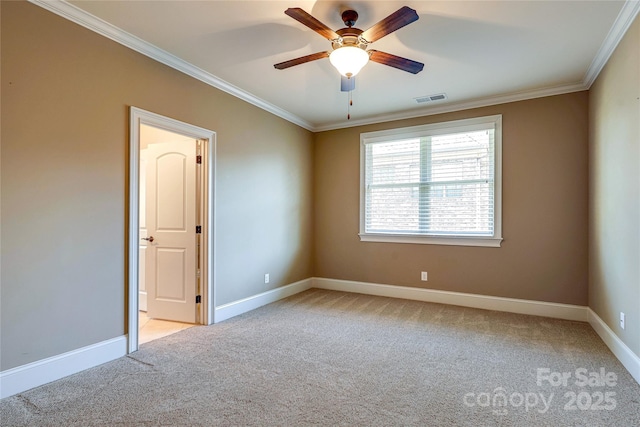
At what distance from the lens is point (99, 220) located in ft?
8.71

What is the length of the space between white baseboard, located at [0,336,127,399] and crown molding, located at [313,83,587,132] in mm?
4103

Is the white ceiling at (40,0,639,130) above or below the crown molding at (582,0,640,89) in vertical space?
above

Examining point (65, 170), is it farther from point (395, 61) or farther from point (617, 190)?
point (617, 190)

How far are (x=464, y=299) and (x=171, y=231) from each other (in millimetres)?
3835

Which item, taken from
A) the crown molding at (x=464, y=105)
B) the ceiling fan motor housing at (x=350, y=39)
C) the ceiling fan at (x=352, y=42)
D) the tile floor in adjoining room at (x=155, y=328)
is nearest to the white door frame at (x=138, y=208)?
the tile floor in adjoining room at (x=155, y=328)

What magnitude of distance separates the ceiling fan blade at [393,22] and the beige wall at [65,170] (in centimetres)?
206

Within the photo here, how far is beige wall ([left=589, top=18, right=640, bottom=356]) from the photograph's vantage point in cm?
242

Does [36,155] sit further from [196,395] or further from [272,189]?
[272,189]

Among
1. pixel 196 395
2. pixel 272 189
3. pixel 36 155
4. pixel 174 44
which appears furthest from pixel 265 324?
pixel 174 44

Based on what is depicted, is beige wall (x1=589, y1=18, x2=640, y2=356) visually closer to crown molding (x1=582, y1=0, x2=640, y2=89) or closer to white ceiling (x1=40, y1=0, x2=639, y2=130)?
crown molding (x1=582, y1=0, x2=640, y2=89)

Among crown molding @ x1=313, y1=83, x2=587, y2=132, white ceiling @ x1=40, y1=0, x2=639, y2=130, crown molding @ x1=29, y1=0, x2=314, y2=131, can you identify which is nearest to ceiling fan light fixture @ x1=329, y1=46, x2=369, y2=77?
white ceiling @ x1=40, y1=0, x2=639, y2=130

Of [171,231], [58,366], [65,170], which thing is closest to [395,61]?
[65,170]

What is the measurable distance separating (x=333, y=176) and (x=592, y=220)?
11.1 ft

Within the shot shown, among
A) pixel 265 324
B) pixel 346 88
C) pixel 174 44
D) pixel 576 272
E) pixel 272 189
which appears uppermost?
pixel 174 44
